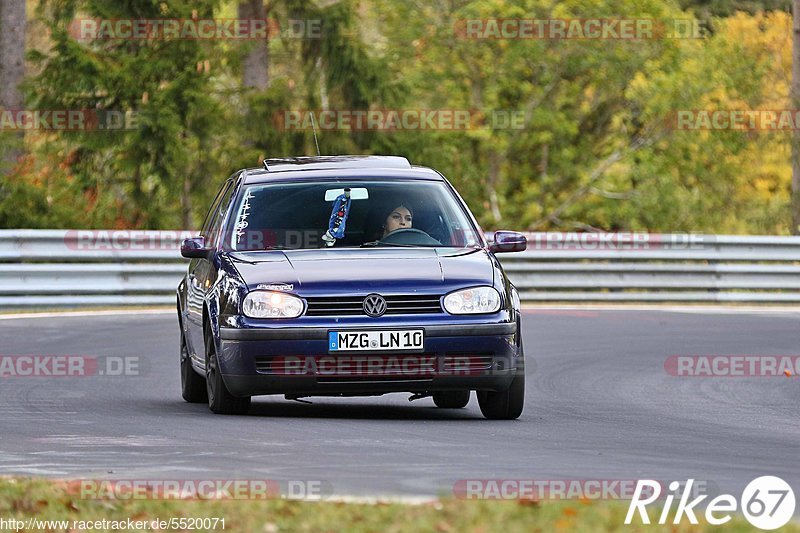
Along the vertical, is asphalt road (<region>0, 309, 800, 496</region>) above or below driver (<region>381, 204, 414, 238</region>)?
below

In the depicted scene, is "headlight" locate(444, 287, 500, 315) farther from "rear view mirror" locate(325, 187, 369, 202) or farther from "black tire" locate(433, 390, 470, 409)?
"black tire" locate(433, 390, 470, 409)

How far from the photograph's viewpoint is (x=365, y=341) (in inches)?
408

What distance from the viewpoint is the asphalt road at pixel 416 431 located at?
8.17 m

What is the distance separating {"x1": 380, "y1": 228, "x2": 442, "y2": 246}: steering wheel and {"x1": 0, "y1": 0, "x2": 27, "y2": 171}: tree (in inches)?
770

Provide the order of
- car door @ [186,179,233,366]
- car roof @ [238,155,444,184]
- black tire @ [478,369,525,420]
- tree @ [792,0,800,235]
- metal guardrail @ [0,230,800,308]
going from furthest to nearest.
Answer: tree @ [792,0,800,235]
metal guardrail @ [0,230,800,308]
car roof @ [238,155,444,184]
car door @ [186,179,233,366]
black tire @ [478,369,525,420]

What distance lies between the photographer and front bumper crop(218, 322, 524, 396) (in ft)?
34.1

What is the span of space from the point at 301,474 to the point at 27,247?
14.6m

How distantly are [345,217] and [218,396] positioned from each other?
4.82 ft

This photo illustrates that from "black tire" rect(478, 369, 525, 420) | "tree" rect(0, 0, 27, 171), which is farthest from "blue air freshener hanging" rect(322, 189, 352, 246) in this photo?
"tree" rect(0, 0, 27, 171)

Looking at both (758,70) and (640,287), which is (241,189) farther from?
(758,70)

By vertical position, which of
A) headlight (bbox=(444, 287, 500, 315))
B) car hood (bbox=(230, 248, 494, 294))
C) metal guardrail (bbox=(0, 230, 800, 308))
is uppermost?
car hood (bbox=(230, 248, 494, 294))

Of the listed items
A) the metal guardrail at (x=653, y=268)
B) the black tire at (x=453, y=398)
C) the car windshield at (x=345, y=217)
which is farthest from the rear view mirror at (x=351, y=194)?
the metal guardrail at (x=653, y=268)

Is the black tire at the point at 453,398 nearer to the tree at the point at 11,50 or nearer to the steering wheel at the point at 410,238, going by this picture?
the steering wheel at the point at 410,238

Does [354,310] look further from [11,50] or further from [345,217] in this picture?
[11,50]
